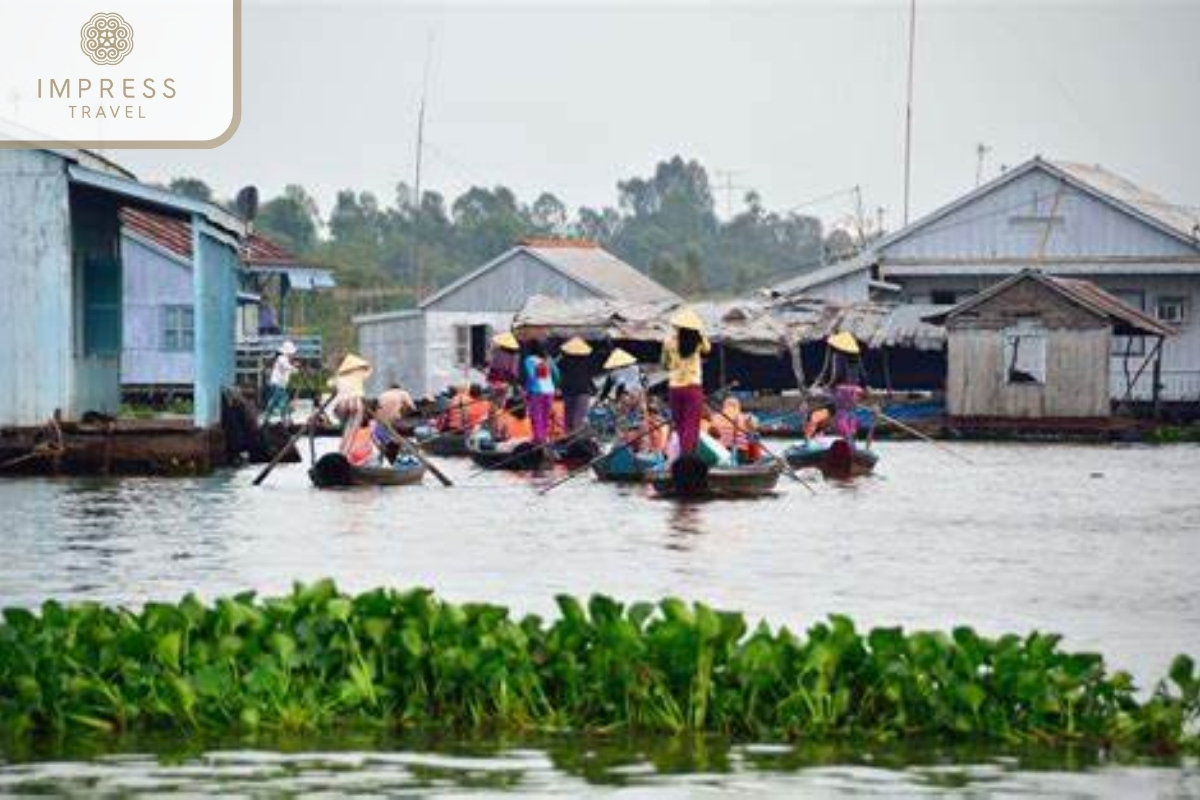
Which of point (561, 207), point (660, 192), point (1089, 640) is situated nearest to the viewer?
point (1089, 640)

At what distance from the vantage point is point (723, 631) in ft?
43.3

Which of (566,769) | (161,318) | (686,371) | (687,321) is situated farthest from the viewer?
(161,318)

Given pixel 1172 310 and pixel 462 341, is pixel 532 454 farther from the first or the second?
pixel 462 341

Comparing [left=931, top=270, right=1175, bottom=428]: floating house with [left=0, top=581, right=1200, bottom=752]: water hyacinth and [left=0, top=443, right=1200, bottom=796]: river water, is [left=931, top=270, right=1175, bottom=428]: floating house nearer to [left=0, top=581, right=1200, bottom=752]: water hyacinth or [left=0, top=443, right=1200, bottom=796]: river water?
[left=0, top=443, right=1200, bottom=796]: river water

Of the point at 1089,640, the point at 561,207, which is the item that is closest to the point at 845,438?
the point at 1089,640

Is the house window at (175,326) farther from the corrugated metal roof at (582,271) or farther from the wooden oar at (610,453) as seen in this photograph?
the wooden oar at (610,453)

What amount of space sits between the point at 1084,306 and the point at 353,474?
2094 cm

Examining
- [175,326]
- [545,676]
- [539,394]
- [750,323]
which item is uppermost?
[750,323]

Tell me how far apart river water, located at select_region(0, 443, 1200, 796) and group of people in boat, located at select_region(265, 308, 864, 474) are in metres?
0.78

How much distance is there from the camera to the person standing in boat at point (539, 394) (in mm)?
34062

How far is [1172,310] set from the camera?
5503cm

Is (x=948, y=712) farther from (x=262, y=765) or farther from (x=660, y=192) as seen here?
(x=660, y=192)

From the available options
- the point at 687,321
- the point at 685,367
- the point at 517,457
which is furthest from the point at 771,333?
the point at 685,367

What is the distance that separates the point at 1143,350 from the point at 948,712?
42.2 m
